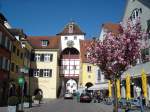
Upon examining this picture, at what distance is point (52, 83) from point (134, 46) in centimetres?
4846

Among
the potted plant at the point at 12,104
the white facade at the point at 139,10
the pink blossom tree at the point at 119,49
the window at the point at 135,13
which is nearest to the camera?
the pink blossom tree at the point at 119,49

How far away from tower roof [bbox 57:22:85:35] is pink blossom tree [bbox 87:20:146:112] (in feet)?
216

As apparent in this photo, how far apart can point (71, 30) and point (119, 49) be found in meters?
68.6

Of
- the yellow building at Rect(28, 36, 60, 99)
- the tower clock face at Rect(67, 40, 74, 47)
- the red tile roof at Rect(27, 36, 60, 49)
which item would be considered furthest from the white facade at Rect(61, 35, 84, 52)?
the yellow building at Rect(28, 36, 60, 99)

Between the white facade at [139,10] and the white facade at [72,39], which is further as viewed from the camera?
the white facade at [72,39]

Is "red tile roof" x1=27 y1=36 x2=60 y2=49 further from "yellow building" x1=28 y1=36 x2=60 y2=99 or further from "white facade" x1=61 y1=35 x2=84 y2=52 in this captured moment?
"white facade" x1=61 y1=35 x2=84 y2=52

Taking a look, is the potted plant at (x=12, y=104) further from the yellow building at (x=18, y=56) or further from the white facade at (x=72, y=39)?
the white facade at (x=72, y=39)

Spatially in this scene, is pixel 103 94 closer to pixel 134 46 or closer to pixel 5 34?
pixel 5 34

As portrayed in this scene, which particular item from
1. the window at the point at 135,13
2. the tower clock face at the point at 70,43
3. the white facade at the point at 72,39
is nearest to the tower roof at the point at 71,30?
the white facade at the point at 72,39

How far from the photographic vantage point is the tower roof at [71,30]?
8612 centimetres

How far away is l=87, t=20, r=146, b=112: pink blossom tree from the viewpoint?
62.7 feet

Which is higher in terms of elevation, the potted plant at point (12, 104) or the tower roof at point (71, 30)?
the tower roof at point (71, 30)

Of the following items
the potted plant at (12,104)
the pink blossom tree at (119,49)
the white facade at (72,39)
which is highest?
the white facade at (72,39)

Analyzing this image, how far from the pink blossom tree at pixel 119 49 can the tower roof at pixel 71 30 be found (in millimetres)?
65856
